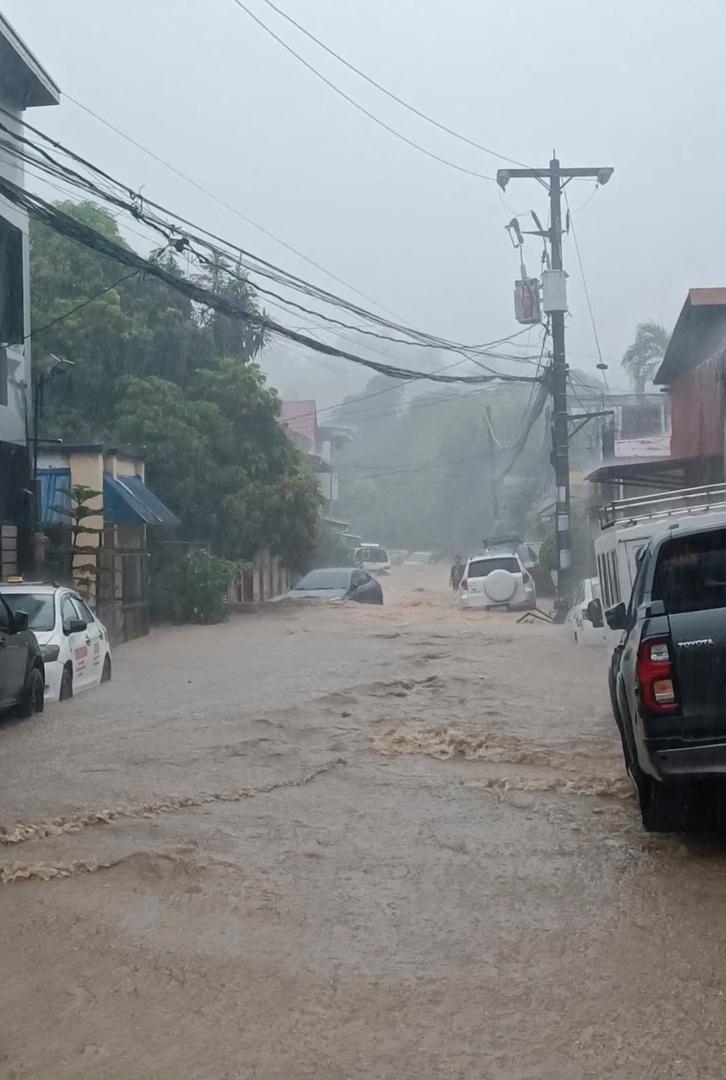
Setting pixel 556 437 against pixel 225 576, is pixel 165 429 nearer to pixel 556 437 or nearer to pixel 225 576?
pixel 225 576

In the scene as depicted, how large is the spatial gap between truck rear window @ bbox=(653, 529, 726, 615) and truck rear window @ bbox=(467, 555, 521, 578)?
2456 centimetres

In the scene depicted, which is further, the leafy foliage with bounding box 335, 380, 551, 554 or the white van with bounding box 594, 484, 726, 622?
the leafy foliage with bounding box 335, 380, 551, 554

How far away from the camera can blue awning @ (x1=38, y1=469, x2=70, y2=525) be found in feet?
75.2

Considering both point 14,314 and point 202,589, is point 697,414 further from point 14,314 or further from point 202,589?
point 14,314

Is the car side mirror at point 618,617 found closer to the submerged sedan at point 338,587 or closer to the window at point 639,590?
the window at point 639,590

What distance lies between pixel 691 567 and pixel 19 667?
275 inches

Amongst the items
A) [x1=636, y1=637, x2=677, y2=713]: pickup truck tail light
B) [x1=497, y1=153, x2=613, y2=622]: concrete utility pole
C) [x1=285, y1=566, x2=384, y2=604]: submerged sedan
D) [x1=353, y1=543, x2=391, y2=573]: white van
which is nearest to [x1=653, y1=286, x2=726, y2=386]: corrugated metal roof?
[x1=497, y1=153, x2=613, y2=622]: concrete utility pole

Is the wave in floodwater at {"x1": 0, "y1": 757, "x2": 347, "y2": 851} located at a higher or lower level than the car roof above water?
lower

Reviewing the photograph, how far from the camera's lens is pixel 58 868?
7.11m

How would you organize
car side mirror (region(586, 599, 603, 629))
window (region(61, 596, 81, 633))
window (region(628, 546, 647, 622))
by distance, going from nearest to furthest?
1. window (region(628, 546, 647, 622))
2. car side mirror (region(586, 599, 603, 629))
3. window (region(61, 596, 81, 633))

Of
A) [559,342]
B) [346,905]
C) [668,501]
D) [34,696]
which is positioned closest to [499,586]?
[559,342]

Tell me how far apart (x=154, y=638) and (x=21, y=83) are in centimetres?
997

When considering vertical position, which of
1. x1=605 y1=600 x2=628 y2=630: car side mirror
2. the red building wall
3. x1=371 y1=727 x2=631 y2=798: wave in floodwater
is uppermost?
the red building wall

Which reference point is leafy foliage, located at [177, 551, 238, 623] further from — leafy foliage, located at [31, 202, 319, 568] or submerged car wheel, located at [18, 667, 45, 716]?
submerged car wheel, located at [18, 667, 45, 716]
